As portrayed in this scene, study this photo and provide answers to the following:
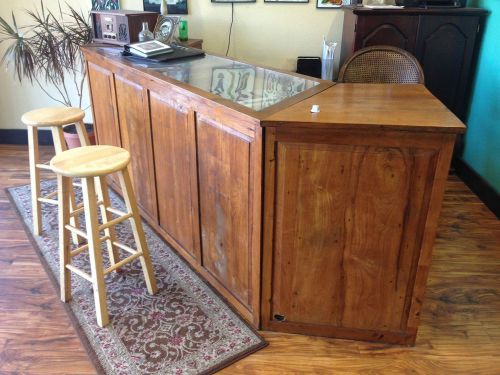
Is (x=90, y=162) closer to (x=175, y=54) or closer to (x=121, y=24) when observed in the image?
(x=175, y=54)

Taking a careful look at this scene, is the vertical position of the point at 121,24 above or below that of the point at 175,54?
above

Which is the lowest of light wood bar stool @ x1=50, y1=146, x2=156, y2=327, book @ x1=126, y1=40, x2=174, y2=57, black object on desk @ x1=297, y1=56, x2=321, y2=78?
light wood bar stool @ x1=50, y1=146, x2=156, y2=327

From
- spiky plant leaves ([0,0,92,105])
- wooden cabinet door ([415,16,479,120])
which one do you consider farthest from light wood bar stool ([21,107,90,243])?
wooden cabinet door ([415,16,479,120])

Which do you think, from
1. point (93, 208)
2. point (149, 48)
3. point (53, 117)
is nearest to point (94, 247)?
point (93, 208)

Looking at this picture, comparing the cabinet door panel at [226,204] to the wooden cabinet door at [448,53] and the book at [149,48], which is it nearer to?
the book at [149,48]

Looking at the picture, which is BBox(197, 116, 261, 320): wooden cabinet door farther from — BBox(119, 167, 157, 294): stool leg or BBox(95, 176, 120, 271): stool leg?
BBox(95, 176, 120, 271): stool leg

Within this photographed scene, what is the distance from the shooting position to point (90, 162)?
1824 millimetres

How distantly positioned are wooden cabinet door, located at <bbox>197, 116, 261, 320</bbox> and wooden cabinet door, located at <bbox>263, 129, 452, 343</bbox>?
2.9 inches

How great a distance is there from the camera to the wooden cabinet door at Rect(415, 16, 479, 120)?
10.2ft

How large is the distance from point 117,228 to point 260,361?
4.42 ft

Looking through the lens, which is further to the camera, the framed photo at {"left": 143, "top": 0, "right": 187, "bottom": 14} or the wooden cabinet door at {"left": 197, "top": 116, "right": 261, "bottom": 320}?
the framed photo at {"left": 143, "top": 0, "right": 187, "bottom": 14}

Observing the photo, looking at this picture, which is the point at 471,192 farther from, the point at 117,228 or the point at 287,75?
the point at 117,228

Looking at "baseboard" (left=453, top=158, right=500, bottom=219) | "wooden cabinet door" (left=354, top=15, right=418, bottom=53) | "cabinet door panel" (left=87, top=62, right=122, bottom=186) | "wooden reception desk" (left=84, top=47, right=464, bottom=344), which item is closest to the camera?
"wooden reception desk" (left=84, top=47, right=464, bottom=344)

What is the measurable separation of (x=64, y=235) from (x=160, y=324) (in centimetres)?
59
